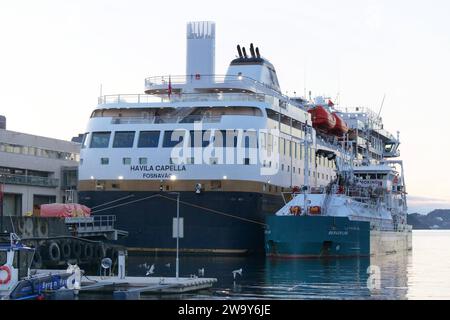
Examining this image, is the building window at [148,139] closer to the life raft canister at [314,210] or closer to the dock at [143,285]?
the life raft canister at [314,210]

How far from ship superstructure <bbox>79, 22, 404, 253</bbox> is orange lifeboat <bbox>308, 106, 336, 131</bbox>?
12.9 m

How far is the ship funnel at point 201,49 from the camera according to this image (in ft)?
224

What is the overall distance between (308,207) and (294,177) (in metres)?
10.1

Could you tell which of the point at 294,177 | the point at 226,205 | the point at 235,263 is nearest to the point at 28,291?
the point at 235,263

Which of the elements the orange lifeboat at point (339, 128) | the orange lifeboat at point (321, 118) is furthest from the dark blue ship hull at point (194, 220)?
the orange lifeboat at point (339, 128)

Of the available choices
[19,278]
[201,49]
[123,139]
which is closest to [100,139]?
[123,139]

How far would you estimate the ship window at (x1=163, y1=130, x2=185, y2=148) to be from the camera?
192ft

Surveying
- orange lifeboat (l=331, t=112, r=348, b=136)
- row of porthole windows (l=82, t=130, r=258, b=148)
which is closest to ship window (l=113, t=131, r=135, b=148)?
row of porthole windows (l=82, t=130, r=258, b=148)

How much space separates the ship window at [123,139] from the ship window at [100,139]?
2.39 feet

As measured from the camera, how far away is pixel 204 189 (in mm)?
57031

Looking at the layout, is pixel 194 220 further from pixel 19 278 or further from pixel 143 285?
pixel 19 278

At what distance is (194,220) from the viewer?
5672cm

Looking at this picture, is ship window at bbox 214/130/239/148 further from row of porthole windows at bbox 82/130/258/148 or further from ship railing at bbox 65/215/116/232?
ship railing at bbox 65/215/116/232
